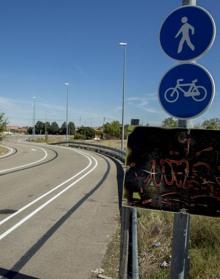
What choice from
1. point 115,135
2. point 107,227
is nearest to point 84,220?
point 107,227

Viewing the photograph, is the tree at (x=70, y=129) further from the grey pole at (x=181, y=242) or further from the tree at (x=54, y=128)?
the grey pole at (x=181, y=242)

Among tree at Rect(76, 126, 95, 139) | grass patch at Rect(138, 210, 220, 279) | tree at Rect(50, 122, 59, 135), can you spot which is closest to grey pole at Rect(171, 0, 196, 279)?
grass patch at Rect(138, 210, 220, 279)

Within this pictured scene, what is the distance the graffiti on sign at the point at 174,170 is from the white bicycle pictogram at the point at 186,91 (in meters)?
0.31

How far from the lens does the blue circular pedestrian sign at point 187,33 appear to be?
4508 mm

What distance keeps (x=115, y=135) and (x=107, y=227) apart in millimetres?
114927

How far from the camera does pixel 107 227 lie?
393 inches

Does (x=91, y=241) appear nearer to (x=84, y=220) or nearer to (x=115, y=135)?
(x=84, y=220)

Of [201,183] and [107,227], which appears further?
[107,227]

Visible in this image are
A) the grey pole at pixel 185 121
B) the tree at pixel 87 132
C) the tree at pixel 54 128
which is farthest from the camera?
the tree at pixel 54 128

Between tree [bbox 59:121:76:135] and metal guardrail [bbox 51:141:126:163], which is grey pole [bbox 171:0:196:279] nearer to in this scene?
metal guardrail [bbox 51:141:126:163]

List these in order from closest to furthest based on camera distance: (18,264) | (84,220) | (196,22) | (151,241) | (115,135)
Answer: (196,22) < (18,264) < (151,241) < (84,220) < (115,135)

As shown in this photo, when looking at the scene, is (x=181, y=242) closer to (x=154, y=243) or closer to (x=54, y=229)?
(x=154, y=243)

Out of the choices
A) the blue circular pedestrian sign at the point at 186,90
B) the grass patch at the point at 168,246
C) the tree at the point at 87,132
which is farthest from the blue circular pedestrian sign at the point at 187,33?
the tree at the point at 87,132

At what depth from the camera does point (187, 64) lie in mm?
4629
